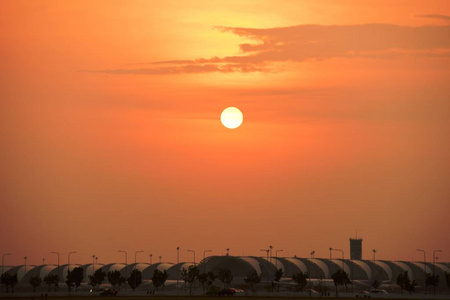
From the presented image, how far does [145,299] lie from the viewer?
137750 millimetres

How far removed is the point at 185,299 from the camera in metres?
140

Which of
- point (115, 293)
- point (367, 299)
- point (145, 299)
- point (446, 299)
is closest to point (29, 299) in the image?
point (145, 299)

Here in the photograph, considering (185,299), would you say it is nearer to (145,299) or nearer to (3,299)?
(145,299)

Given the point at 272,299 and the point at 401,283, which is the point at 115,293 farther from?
the point at 401,283

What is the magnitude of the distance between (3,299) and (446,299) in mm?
75068

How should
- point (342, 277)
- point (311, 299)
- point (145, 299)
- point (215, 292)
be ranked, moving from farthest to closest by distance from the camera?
point (342, 277) → point (215, 292) → point (311, 299) → point (145, 299)

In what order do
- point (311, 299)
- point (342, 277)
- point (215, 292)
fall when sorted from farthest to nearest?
1. point (342, 277)
2. point (215, 292)
3. point (311, 299)

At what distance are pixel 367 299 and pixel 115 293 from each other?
55481 millimetres

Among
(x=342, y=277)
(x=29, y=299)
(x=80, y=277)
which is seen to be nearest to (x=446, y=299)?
(x=342, y=277)

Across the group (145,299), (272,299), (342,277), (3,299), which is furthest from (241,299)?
(342,277)

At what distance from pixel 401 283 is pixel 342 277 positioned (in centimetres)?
1443

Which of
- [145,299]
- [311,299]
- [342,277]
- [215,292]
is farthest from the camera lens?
[342,277]

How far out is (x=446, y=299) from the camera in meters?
140

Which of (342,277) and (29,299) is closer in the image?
(29,299)
